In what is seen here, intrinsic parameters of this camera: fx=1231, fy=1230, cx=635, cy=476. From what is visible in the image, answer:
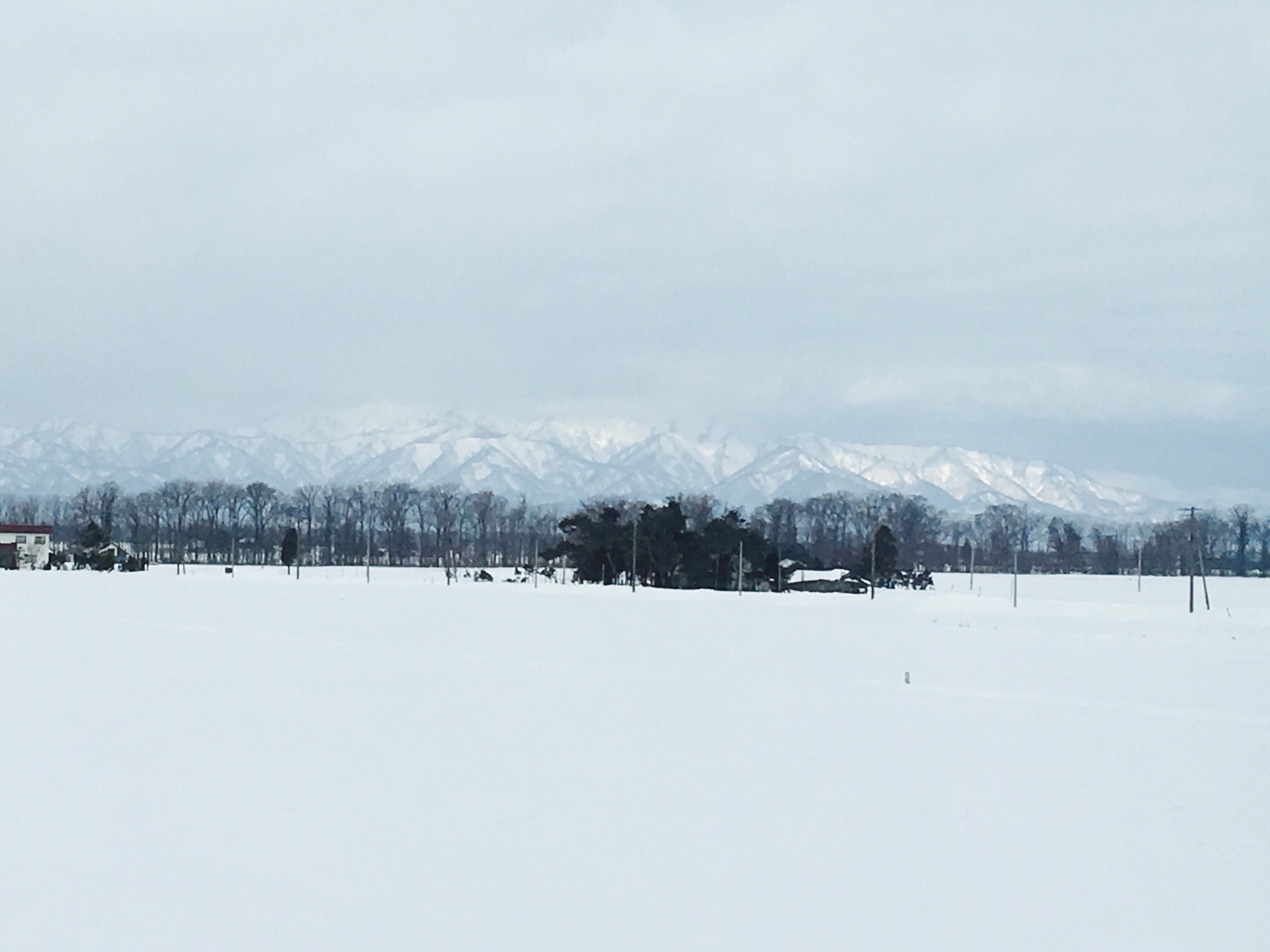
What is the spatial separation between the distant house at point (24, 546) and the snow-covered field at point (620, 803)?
8806 cm

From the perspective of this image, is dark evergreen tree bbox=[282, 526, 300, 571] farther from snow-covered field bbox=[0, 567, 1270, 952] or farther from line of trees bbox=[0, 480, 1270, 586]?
snow-covered field bbox=[0, 567, 1270, 952]

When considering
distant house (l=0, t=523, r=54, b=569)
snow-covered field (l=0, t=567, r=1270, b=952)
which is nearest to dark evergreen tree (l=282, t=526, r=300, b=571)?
distant house (l=0, t=523, r=54, b=569)

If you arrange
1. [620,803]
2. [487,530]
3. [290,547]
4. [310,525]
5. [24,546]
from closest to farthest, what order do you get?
[620,803]
[290,547]
[24,546]
[310,525]
[487,530]

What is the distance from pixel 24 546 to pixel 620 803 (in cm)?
11132

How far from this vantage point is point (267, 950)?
24.3 ft

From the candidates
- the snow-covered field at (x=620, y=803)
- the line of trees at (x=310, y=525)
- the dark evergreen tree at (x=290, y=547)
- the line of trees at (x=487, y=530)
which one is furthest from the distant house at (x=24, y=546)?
the snow-covered field at (x=620, y=803)

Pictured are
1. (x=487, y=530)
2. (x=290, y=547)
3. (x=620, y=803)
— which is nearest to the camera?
(x=620, y=803)

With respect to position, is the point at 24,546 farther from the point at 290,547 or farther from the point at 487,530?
the point at 487,530

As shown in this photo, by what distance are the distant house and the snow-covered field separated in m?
88.1

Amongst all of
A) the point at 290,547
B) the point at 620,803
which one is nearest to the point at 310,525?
the point at 290,547

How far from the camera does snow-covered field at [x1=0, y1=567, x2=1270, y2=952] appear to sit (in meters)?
8.09

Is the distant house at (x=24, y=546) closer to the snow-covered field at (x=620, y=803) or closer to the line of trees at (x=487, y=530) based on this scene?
the line of trees at (x=487, y=530)

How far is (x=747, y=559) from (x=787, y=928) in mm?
73619

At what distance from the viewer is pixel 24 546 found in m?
109
